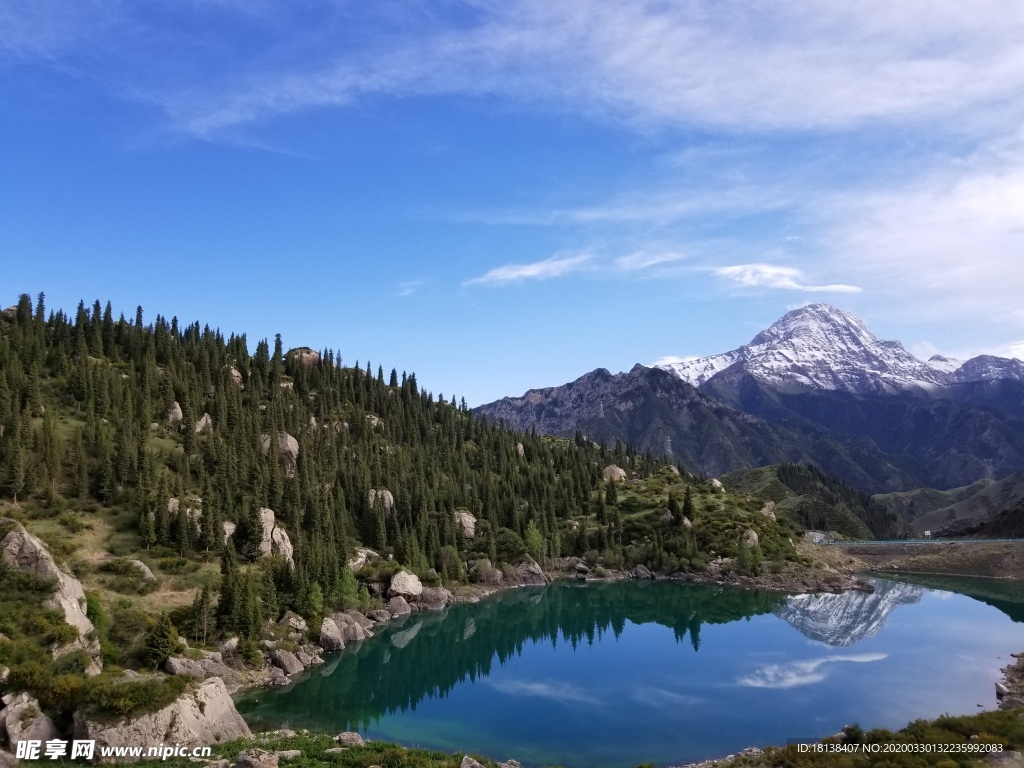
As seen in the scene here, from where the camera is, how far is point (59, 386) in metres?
109

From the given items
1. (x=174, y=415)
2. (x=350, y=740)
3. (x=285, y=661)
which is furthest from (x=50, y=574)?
(x=174, y=415)

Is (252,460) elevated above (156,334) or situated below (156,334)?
below

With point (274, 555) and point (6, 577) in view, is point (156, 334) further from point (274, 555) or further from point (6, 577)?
point (6, 577)

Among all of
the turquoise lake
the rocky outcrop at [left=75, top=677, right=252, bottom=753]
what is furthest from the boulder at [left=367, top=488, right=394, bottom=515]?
the rocky outcrop at [left=75, top=677, right=252, bottom=753]

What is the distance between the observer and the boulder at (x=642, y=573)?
12056cm

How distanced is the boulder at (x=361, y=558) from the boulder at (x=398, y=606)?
7.52 metres

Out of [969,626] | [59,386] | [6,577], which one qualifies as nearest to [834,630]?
[969,626]

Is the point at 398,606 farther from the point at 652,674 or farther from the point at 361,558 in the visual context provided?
the point at 652,674

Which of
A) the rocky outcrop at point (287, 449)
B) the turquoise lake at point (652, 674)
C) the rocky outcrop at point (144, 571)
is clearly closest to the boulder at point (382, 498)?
the rocky outcrop at point (287, 449)

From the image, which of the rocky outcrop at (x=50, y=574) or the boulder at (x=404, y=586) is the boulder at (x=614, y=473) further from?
the rocky outcrop at (x=50, y=574)

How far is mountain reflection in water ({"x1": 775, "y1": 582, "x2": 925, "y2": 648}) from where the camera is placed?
80.2 m

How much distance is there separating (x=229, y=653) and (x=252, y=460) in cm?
5560

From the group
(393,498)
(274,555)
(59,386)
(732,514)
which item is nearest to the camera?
(274,555)

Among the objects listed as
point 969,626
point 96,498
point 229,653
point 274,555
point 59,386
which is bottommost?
point 969,626
